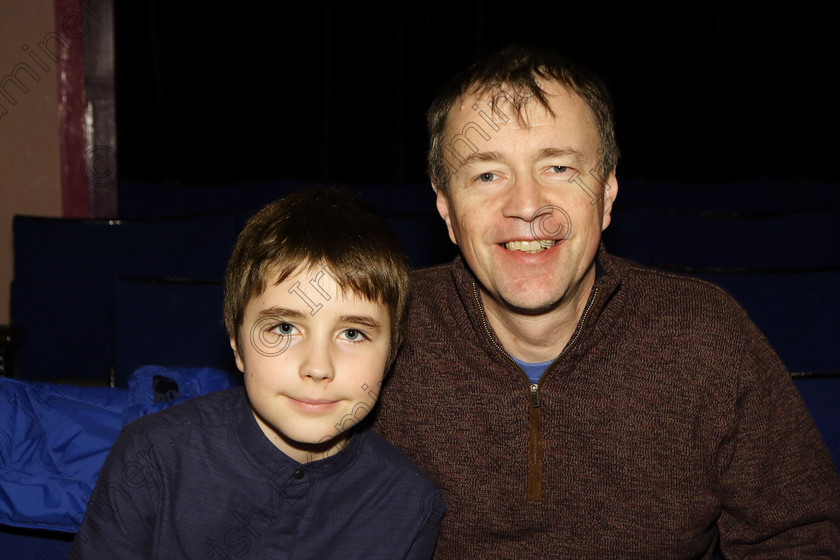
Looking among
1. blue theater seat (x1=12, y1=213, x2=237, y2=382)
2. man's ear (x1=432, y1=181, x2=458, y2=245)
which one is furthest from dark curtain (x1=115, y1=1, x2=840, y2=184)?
man's ear (x1=432, y1=181, x2=458, y2=245)

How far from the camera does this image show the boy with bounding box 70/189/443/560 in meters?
1.17

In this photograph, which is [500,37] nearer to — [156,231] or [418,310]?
[156,231]

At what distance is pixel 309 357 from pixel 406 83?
373 centimetres

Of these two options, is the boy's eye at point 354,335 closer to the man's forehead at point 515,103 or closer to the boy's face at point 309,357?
the boy's face at point 309,357

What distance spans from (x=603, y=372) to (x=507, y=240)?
10.7 inches

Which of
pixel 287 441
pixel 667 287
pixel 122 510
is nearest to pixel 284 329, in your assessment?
pixel 287 441

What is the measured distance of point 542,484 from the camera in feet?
4.21

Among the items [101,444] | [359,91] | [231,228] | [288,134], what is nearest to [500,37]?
[359,91]

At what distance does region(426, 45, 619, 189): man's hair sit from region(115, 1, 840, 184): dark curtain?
3.22 metres

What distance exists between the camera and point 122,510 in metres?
1.14

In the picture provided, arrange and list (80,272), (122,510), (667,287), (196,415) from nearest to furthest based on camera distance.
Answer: (122,510) → (196,415) → (667,287) → (80,272)

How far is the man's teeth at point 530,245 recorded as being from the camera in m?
1.31

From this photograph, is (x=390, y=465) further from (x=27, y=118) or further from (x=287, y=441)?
(x=27, y=118)

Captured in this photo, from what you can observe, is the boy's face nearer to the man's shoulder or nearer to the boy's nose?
the boy's nose
